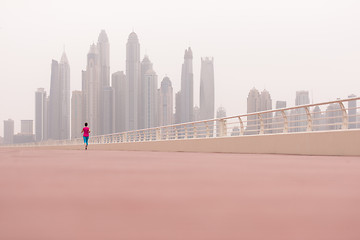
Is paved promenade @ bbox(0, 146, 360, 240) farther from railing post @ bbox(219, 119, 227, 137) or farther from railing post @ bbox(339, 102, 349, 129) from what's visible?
railing post @ bbox(219, 119, 227, 137)

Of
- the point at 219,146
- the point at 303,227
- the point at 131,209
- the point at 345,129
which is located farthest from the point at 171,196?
the point at 219,146

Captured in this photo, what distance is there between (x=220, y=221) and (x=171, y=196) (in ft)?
4.77

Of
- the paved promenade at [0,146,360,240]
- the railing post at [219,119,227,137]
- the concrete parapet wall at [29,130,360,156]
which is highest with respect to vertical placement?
the railing post at [219,119,227,137]

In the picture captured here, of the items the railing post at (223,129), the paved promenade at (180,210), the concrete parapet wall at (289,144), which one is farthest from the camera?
the railing post at (223,129)

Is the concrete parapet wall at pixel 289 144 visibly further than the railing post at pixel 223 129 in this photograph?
No

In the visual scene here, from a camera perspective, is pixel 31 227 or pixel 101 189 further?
pixel 101 189

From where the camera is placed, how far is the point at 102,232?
2916 millimetres

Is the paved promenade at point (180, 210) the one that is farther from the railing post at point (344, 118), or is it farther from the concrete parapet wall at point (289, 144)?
the concrete parapet wall at point (289, 144)

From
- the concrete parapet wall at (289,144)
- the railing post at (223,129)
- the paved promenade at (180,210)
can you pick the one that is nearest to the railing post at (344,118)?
the concrete parapet wall at (289,144)

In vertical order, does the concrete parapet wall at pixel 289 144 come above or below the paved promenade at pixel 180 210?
above

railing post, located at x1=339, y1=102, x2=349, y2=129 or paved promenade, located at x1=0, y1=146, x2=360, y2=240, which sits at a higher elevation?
railing post, located at x1=339, y1=102, x2=349, y2=129

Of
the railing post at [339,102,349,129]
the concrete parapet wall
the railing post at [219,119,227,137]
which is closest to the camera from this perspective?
the railing post at [339,102,349,129]

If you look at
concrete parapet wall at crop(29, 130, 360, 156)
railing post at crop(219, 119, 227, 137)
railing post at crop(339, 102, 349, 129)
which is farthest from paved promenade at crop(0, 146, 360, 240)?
railing post at crop(219, 119, 227, 137)

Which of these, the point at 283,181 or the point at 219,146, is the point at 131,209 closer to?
the point at 283,181
